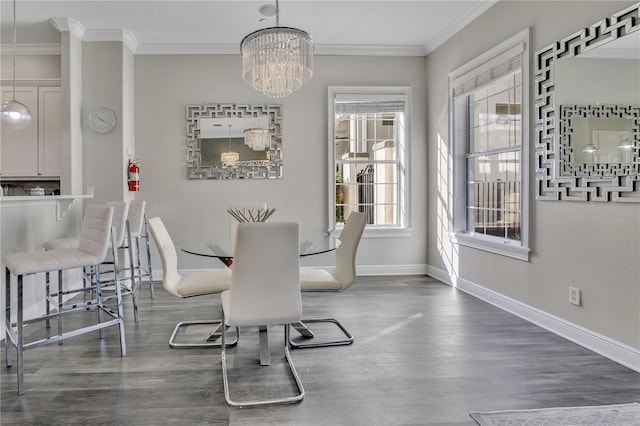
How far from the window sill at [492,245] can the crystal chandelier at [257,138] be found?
2491mm

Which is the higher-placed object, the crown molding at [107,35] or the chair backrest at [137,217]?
the crown molding at [107,35]

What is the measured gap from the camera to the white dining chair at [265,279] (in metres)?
2.17

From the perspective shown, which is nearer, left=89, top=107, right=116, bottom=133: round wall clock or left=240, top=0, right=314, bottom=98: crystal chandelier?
left=240, top=0, right=314, bottom=98: crystal chandelier

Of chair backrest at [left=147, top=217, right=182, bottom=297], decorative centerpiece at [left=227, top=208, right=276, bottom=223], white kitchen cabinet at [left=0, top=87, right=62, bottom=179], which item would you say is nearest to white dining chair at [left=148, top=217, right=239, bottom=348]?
chair backrest at [left=147, top=217, right=182, bottom=297]

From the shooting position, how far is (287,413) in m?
2.11

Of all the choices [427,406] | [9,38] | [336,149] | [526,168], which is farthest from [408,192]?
[9,38]

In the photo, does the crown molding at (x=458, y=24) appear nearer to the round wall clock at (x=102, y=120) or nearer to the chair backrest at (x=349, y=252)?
the chair backrest at (x=349, y=252)

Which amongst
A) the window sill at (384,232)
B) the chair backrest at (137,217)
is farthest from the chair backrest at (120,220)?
the window sill at (384,232)

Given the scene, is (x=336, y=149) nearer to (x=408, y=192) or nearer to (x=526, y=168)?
(x=408, y=192)

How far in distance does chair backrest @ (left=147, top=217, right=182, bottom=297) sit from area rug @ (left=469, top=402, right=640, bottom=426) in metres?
1.98

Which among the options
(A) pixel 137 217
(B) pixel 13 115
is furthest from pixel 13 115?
(A) pixel 137 217

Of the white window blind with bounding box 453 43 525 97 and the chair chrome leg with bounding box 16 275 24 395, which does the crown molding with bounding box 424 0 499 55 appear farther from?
the chair chrome leg with bounding box 16 275 24 395

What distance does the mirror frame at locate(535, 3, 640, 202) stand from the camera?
103 inches

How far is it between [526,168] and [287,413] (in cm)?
274
